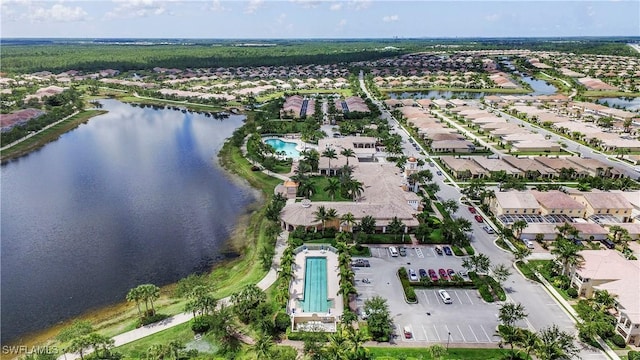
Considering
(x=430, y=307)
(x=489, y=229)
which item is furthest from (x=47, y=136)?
(x=489, y=229)

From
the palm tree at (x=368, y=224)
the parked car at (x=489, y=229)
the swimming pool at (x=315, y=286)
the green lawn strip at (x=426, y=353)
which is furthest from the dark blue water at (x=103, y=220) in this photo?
the parked car at (x=489, y=229)

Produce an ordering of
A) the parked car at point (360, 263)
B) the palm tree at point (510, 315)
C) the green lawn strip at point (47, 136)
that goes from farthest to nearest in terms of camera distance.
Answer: the green lawn strip at point (47, 136) → the parked car at point (360, 263) → the palm tree at point (510, 315)

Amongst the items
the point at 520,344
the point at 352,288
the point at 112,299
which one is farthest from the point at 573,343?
the point at 112,299

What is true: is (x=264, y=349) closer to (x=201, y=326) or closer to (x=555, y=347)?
(x=201, y=326)

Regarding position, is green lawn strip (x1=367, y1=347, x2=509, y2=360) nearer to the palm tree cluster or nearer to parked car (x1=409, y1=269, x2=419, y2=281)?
the palm tree cluster

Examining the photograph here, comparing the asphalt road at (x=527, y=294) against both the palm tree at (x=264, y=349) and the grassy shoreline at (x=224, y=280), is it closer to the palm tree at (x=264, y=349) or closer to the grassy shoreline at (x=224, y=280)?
the palm tree at (x=264, y=349)
